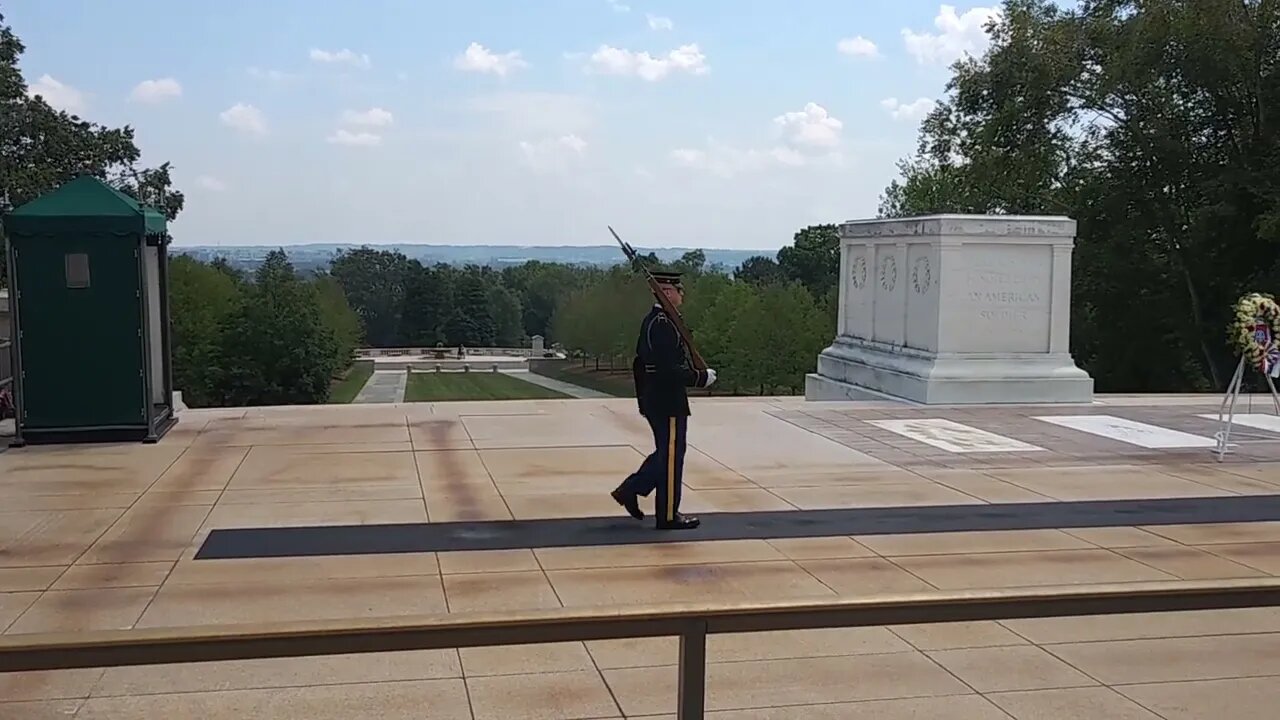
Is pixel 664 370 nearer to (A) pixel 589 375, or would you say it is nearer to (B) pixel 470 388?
(B) pixel 470 388

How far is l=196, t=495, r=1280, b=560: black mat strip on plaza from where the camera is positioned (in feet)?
24.2

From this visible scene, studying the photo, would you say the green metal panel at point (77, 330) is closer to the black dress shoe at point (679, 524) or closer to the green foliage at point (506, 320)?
the black dress shoe at point (679, 524)

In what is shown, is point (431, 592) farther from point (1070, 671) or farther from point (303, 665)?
point (1070, 671)

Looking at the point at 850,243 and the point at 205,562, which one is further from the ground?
the point at 850,243

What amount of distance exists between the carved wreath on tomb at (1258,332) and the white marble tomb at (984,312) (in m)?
3.83

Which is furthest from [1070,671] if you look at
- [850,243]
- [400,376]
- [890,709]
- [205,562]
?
[400,376]

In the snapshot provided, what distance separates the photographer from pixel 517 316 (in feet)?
422

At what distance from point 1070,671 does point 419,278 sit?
392 feet

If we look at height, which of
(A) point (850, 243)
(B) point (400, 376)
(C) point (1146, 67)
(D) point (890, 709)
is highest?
(C) point (1146, 67)

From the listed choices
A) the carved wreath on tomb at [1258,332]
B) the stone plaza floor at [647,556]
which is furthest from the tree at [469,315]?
the carved wreath on tomb at [1258,332]

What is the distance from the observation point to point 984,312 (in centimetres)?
1476

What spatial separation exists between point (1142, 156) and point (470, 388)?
5295 cm

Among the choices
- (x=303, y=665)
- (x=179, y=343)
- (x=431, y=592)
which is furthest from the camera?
(x=179, y=343)

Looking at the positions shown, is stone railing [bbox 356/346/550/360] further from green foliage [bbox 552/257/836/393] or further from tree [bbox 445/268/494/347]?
green foliage [bbox 552/257/836/393]
